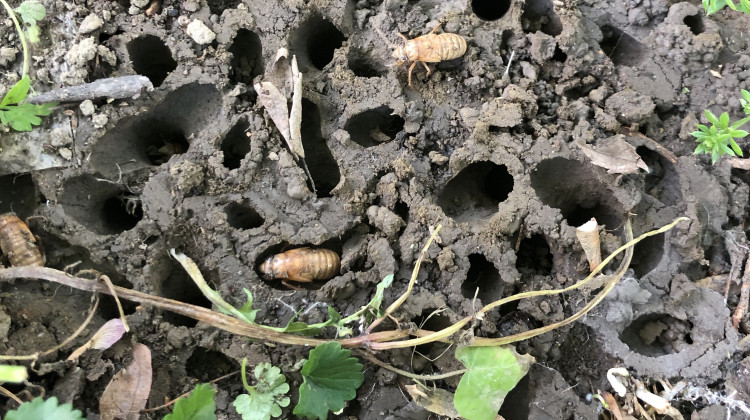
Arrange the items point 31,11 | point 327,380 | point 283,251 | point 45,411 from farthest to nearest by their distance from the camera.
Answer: point 31,11
point 283,251
point 327,380
point 45,411

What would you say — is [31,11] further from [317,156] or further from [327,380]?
[327,380]

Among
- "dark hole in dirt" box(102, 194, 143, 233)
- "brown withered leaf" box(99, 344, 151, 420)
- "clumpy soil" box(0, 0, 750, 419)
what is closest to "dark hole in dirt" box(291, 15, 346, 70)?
"clumpy soil" box(0, 0, 750, 419)

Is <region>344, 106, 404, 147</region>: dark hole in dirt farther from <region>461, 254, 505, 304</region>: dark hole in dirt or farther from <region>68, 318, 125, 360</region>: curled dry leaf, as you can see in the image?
<region>68, 318, 125, 360</region>: curled dry leaf

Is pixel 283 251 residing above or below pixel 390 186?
below

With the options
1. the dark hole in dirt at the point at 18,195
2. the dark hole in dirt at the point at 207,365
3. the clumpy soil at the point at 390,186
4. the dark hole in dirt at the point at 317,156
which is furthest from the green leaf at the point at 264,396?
→ the dark hole in dirt at the point at 18,195

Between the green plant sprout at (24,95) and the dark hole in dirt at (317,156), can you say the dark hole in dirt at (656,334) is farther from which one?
the green plant sprout at (24,95)

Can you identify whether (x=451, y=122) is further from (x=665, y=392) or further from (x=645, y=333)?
(x=665, y=392)

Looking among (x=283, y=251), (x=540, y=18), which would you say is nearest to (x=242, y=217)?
(x=283, y=251)
